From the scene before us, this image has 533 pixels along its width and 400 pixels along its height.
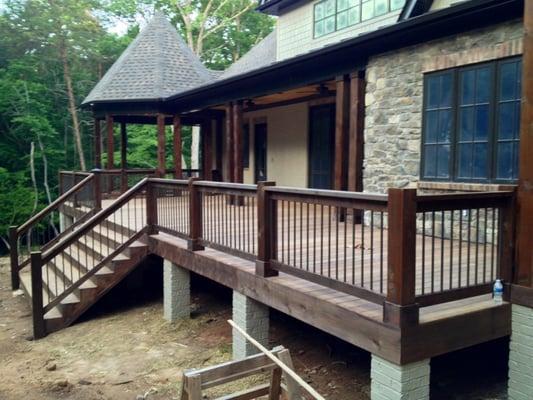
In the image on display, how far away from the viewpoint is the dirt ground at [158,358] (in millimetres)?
5023

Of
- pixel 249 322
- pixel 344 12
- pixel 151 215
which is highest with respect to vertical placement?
pixel 344 12

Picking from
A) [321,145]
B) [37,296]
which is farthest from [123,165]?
[37,296]

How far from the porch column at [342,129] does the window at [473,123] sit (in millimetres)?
1583

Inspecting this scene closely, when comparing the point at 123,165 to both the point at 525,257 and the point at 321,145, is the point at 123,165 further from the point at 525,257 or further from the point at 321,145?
the point at 525,257

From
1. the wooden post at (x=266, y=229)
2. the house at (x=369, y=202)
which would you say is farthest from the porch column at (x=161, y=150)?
the wooden post at (x=266, y=229)

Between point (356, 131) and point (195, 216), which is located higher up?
point (356, 131)

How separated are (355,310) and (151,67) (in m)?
12.2

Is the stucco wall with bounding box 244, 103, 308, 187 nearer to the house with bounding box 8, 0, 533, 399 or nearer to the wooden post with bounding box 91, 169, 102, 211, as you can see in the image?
the house with bounding box 8, 0, 533, 399

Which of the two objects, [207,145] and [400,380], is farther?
[207,145]

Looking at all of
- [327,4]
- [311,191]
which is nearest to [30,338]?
[311,191]

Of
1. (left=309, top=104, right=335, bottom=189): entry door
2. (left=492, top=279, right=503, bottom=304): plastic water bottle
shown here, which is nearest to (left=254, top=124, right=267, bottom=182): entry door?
(left=309, top=104, right=335, bottom=189): entry door

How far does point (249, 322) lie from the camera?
547cm

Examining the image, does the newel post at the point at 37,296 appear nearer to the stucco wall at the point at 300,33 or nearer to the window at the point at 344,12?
the stucco wall at the point at 300,33

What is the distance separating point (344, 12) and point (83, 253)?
7.13 meters
